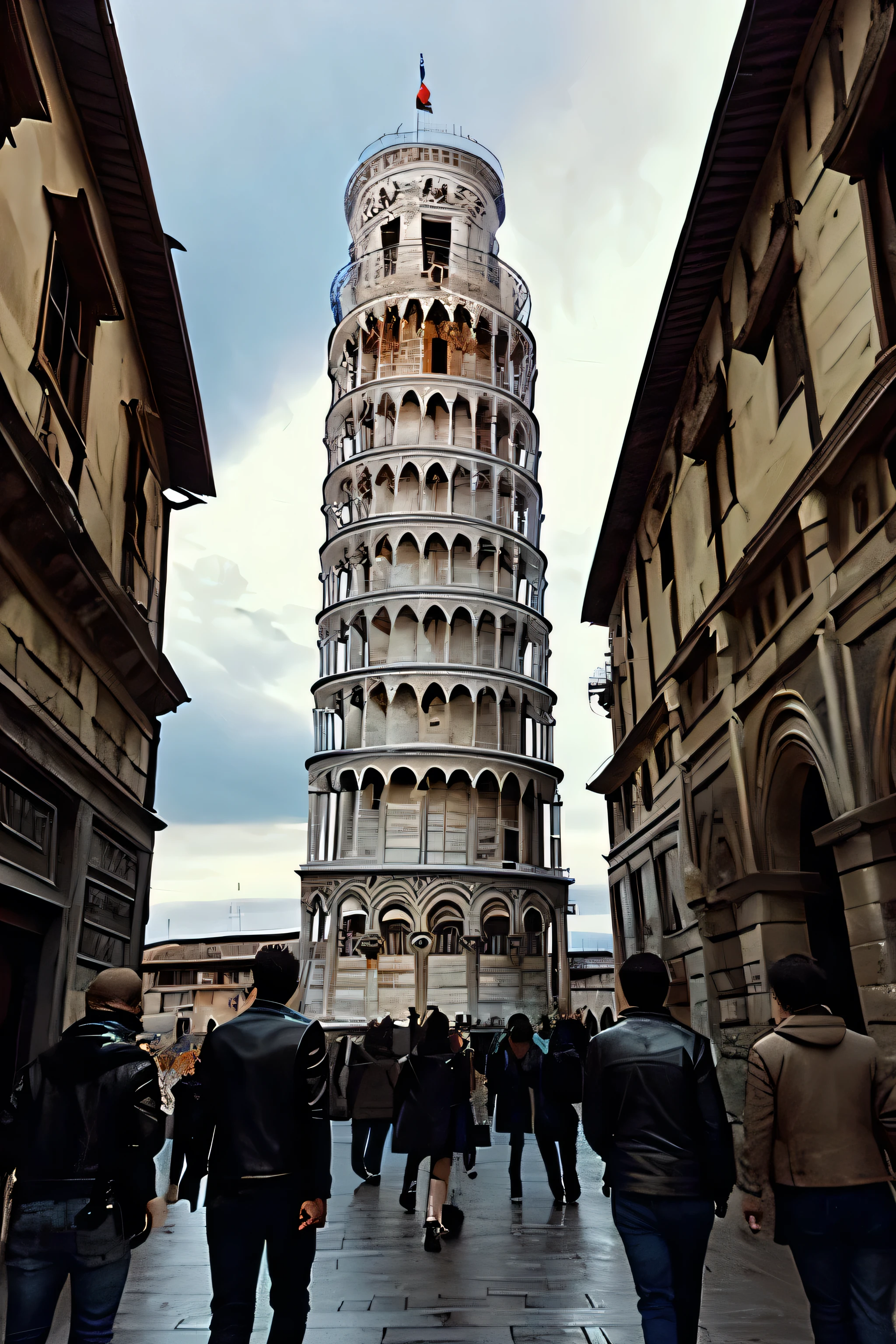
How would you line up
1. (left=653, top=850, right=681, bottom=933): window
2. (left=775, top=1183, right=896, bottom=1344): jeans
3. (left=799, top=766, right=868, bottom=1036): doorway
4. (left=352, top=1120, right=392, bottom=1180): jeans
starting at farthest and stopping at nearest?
(left=653, top=850, right=681, bottom=933): window
(left=352, top=1120, right=392, bottom=1180): jeans
(left=799, top=766, right=868, bottom=1036): doorway
(left=775, top=1183, right=896, bottom=1344): jeans

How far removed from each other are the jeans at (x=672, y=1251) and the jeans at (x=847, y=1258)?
385mm

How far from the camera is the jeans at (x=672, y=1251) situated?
4.26m

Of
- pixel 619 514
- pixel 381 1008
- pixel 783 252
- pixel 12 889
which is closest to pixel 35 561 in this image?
pixel 12 889

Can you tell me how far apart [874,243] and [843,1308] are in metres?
6.78

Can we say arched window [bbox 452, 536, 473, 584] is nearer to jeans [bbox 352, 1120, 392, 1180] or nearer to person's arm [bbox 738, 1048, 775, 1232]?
jeans [bbox 352, 1120, 392, 1180]

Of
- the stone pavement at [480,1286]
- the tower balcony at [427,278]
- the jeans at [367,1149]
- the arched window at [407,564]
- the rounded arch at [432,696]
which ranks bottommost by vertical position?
the stone pavement at [480,1286]

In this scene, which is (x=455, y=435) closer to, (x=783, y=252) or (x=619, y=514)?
(x=619, y=514)

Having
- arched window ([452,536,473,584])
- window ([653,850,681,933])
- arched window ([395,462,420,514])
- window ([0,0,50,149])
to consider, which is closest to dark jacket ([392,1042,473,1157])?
window ([653,850,681,933])

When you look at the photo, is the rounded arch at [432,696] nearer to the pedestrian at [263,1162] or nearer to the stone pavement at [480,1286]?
the stone pavement at [480,1286]

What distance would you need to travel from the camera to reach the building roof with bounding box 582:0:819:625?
29.7ft

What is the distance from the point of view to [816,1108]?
4238 millimetres

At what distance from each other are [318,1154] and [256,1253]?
436mm

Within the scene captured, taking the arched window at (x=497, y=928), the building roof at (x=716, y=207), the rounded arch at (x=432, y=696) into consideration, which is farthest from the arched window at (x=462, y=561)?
the building roof at (x=716, y=207)

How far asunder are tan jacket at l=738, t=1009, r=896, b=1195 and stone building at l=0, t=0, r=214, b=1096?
19.6 feet
